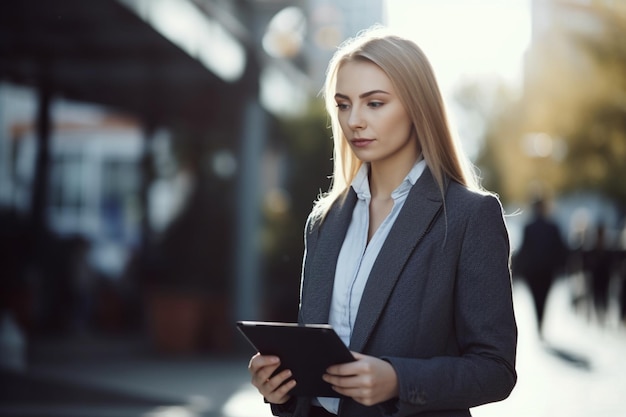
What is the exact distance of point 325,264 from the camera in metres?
2.81

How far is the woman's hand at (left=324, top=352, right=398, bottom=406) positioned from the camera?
7.97ft

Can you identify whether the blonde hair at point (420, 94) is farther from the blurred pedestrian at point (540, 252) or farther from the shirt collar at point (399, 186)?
the blurred pedestrian at point (540, 252)

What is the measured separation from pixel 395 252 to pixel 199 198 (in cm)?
1404

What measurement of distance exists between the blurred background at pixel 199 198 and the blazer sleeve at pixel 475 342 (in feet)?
13.1

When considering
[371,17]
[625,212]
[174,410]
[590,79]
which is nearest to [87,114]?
[371,17]

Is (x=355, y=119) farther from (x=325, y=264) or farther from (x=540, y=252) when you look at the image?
(x=540, y=252)

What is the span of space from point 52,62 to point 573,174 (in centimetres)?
1799

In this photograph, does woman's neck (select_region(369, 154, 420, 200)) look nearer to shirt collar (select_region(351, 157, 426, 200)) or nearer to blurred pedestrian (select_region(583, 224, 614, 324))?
shirt collar (select_region(351, 157, 426, 200))

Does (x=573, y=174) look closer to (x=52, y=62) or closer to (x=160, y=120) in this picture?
(x=160, y=120)

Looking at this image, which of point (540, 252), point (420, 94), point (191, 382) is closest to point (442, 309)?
point (420, 94)

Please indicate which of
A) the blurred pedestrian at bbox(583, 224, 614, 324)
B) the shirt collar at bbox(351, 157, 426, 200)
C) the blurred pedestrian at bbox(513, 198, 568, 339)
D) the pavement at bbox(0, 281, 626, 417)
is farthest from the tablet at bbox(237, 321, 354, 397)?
the blurred pedestrian at bbox(583, 224, 614, 324)

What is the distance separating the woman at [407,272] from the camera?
2.54 metres

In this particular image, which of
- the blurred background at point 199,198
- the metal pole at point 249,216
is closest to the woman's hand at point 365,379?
the blurred background at point 199,198

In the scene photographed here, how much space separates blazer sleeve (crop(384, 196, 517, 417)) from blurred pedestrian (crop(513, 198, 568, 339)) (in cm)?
1173
